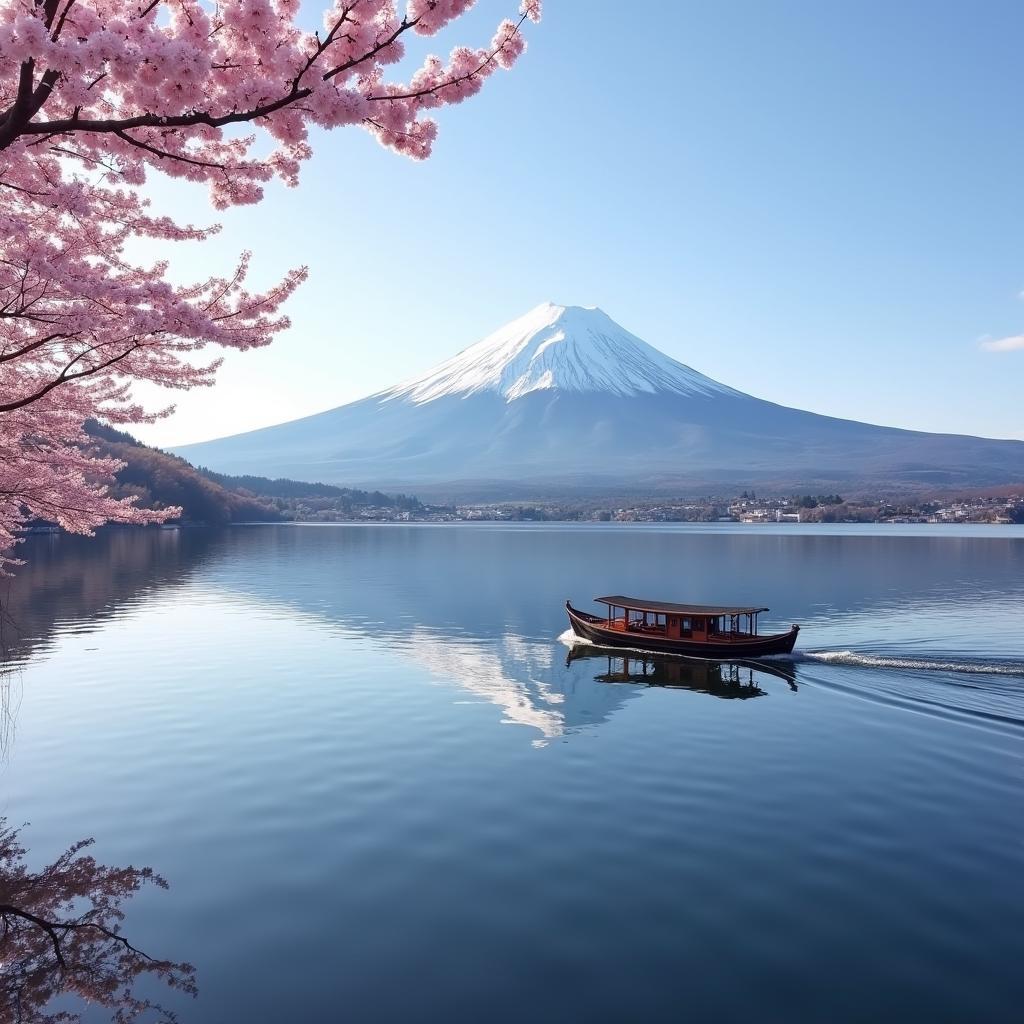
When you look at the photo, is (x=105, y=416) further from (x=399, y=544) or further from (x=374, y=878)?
(x=399, y=544)

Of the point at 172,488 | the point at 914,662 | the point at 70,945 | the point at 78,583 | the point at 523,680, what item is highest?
the point at 172,488

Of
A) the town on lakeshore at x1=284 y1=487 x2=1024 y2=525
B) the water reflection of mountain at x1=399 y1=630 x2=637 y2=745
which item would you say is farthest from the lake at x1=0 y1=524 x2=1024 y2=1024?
the town on lakeshore at x1=284 y1=487 x2=1024 y2=525

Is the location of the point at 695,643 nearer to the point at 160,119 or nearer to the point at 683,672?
the point at 683,672

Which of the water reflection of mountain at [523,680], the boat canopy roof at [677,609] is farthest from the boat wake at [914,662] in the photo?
the water reflection of mountain at [523,680]

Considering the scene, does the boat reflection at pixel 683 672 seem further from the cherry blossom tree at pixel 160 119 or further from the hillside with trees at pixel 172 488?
the hillside with trees at pixel 172 488

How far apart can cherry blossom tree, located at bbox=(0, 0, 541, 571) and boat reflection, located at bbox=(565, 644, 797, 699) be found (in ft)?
63.9

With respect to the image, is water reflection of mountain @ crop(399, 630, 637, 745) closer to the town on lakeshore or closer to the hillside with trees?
the hillside with trees

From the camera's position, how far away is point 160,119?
22.6ft

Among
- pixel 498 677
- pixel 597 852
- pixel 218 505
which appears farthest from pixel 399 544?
pixel 597 852

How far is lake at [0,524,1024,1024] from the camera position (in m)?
8.84

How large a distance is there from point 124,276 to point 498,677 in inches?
737

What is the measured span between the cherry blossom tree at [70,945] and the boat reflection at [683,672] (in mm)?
17972

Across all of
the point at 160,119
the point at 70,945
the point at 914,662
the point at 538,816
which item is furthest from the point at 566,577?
the point at 160,119

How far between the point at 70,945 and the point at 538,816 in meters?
7.14
